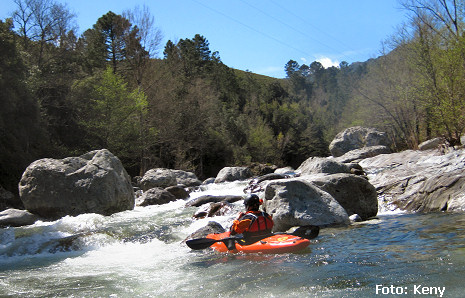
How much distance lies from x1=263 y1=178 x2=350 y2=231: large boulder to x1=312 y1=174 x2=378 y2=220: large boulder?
32.2 inches

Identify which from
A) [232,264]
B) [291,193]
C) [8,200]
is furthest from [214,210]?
[8,200]

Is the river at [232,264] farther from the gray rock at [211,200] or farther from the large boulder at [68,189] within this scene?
the gray rock at [211,200]

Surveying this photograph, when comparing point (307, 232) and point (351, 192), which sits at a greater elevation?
point (351, 192)

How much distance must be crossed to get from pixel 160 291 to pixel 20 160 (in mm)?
16866

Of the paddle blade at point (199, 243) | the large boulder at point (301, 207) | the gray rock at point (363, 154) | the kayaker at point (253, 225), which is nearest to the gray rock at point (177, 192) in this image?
the large boulder at point (301, 207)

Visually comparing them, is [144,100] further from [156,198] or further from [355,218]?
[355,218]

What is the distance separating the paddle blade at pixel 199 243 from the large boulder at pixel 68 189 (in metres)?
4.82

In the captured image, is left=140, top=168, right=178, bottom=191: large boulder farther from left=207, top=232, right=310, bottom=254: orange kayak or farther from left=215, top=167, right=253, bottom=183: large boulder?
left=207, top=232, right=310, bottom=254: orange kayak

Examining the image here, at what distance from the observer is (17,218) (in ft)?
32.2

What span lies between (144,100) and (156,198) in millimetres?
11776

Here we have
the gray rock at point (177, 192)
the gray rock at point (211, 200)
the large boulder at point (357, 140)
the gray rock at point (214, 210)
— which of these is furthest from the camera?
the large boulder at point (357, 140)

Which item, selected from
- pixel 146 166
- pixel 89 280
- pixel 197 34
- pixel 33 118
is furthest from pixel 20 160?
pixel 197 34

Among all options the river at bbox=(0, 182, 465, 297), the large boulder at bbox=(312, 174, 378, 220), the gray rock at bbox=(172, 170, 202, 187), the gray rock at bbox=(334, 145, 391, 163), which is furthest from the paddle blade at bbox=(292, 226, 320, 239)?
the gray rock at bbox=(334, 145, 391, 163)

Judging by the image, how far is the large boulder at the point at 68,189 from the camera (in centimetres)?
1013
